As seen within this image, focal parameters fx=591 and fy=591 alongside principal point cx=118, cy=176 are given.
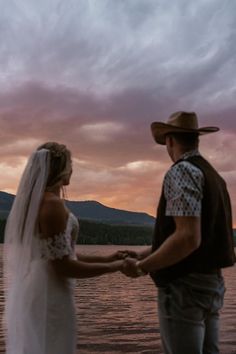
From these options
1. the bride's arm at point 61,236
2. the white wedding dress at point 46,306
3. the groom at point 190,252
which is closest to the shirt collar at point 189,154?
the groom at point 190,252

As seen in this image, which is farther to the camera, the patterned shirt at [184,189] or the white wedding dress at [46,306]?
the white wedding dress at [46,306]

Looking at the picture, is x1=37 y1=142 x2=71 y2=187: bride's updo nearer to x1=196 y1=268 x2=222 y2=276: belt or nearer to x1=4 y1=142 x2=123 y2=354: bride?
x1=4 y1=142 x2=123 y2=354: bride

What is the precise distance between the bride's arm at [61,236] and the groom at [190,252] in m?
0.61

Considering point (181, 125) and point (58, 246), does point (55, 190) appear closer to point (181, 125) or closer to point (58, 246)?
point (58, 246)

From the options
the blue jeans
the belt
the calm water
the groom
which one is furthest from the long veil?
the calm water

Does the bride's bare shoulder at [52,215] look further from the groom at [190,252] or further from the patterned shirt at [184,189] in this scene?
the patterned shirt at [184,189]

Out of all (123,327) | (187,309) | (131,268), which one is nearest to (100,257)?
(131,268)

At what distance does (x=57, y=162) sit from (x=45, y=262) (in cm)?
77

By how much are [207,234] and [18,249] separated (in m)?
1.61

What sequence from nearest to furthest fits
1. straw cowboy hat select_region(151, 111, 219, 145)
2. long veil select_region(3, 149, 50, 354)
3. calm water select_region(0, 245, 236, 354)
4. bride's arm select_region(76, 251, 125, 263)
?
1. straw cowboy hat select_region(151, 111, 219, 145)
2. long veil select_region(3, 149, 50, 354)
3. bride's arm select_region(76, 251, 125, 263)
4. calm water select_region(0, 245, 236, 354)

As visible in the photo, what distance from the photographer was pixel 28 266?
4.61 m

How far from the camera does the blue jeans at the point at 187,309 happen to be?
3758 mm

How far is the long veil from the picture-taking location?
4.54 meters

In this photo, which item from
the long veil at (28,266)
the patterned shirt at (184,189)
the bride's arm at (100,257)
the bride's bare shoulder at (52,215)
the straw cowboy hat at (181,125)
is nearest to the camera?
the patterned shirt at (184,189)
